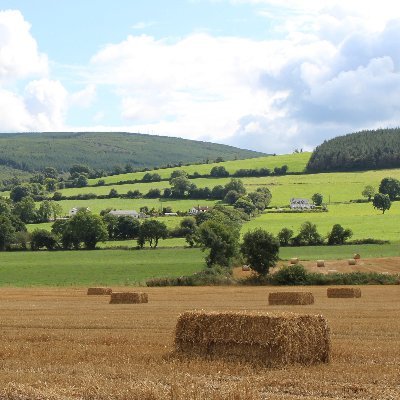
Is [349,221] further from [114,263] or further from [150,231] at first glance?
[114,263]

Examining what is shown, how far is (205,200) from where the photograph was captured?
15650 centimetres

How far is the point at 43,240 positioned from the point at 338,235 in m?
40.4

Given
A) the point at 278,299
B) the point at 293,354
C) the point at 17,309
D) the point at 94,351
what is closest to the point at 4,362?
the point at 94,351

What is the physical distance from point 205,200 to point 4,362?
138 m

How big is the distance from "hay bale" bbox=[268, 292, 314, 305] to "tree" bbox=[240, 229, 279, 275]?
31141 millimetres

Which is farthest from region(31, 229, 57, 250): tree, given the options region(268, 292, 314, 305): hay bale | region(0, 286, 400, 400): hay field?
region(0, 286, 400, 400): hay field

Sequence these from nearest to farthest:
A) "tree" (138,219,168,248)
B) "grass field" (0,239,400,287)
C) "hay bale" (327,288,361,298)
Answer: "hay bale" (327,288,361,298) < "grass field" (0,239,400,287) < "tree" (138,219,168,248)

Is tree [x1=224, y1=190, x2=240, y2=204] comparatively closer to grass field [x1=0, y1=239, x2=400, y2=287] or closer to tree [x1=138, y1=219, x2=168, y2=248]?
grass field [x1=0, y1=239, x2=400, y2=287]

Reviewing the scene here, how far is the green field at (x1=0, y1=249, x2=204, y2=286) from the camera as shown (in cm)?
6988

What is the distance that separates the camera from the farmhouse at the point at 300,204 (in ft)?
476

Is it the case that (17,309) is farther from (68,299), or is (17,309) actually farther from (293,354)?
(293,354)

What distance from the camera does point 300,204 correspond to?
148 m

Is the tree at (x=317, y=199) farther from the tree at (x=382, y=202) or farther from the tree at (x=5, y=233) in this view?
the tree at (x=5, y=233)

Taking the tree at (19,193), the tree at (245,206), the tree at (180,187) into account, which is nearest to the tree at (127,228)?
the tree at (245,206)
